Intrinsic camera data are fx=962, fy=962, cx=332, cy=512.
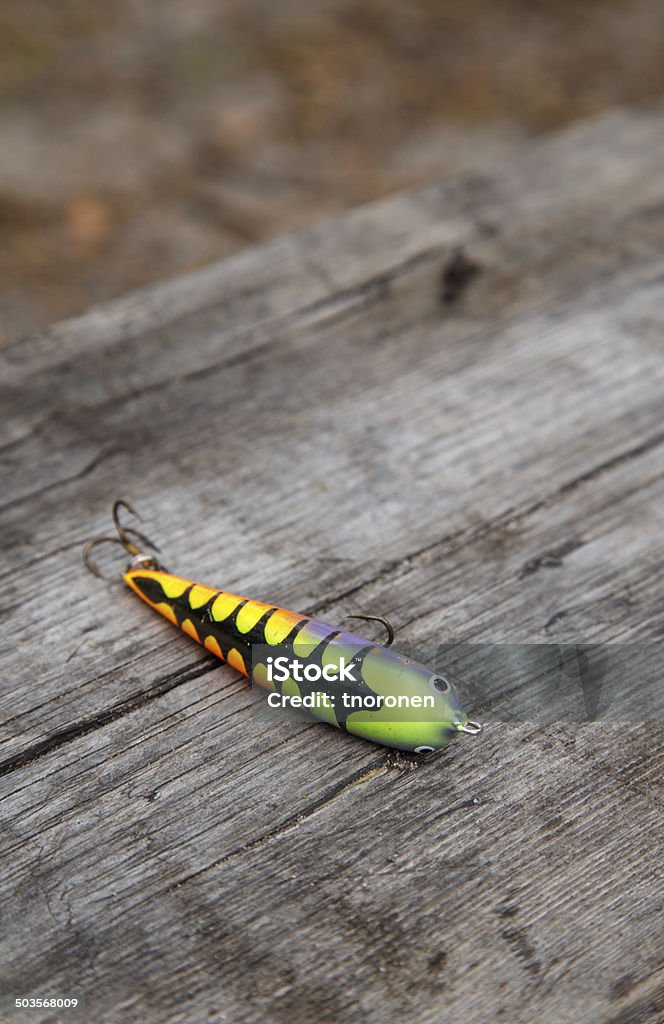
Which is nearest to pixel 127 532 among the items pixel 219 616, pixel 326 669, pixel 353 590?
pixel 219 616

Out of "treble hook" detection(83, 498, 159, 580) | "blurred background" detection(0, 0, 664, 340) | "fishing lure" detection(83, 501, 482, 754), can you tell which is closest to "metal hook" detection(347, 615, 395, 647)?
"fishing lure" detection(83, 501, 482, 754)

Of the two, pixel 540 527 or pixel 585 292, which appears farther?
pixel 585 292

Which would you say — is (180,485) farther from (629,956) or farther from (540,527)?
(629,956)

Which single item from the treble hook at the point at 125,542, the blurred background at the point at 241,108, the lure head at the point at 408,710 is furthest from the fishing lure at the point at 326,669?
the blurred background at the point at 241,108

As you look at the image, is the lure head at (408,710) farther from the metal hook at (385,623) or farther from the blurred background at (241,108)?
the blurred background at (241,108)

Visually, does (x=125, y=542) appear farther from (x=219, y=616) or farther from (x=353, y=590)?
(x=353, y=590)

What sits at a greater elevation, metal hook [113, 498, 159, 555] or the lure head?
metal hook [113, 498, 159, 555]

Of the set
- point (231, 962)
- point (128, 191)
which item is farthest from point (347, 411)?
point (128, 191)

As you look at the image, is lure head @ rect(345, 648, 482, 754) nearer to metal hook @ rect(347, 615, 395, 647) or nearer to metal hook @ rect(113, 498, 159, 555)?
metal hook @ rect(347, 615, 395, 647)
